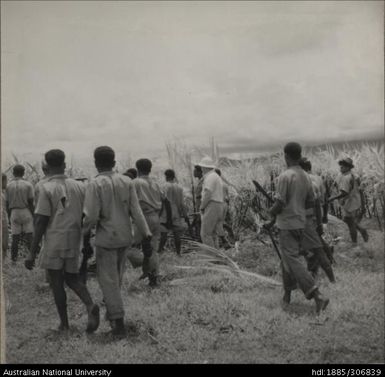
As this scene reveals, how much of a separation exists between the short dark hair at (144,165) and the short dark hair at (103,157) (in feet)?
A: 6.42

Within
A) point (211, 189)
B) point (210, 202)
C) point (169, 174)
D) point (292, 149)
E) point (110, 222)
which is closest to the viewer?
point (110, 222)

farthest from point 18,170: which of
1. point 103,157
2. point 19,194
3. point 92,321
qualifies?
point 92,321

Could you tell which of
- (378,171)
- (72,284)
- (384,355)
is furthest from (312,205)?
(378,171)

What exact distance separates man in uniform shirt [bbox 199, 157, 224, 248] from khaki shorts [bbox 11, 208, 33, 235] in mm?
2790

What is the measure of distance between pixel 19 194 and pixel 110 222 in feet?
10.9

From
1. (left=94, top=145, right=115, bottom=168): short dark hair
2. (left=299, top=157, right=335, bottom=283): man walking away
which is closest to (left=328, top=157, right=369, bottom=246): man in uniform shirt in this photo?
(left=299, top=157, right=335, bottom=283): man walking away

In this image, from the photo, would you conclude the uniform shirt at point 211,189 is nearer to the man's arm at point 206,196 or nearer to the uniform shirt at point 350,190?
the man's arm at point 206,196

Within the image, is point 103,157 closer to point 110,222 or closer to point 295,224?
point 110,222

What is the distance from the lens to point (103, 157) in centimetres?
552

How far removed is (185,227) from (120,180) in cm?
487

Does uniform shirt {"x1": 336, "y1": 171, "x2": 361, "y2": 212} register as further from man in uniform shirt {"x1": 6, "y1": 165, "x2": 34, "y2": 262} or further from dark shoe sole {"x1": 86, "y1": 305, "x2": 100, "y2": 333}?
dark shoe sole {"x1": 86, "y1": 305, "x2": 100, "y2": 333}

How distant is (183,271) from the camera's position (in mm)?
7766

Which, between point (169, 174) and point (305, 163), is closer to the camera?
point (305, 163)

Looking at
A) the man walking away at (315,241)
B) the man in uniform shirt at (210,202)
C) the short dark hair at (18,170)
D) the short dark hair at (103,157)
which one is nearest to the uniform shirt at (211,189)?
the man in uniform shirt at (210,202)
